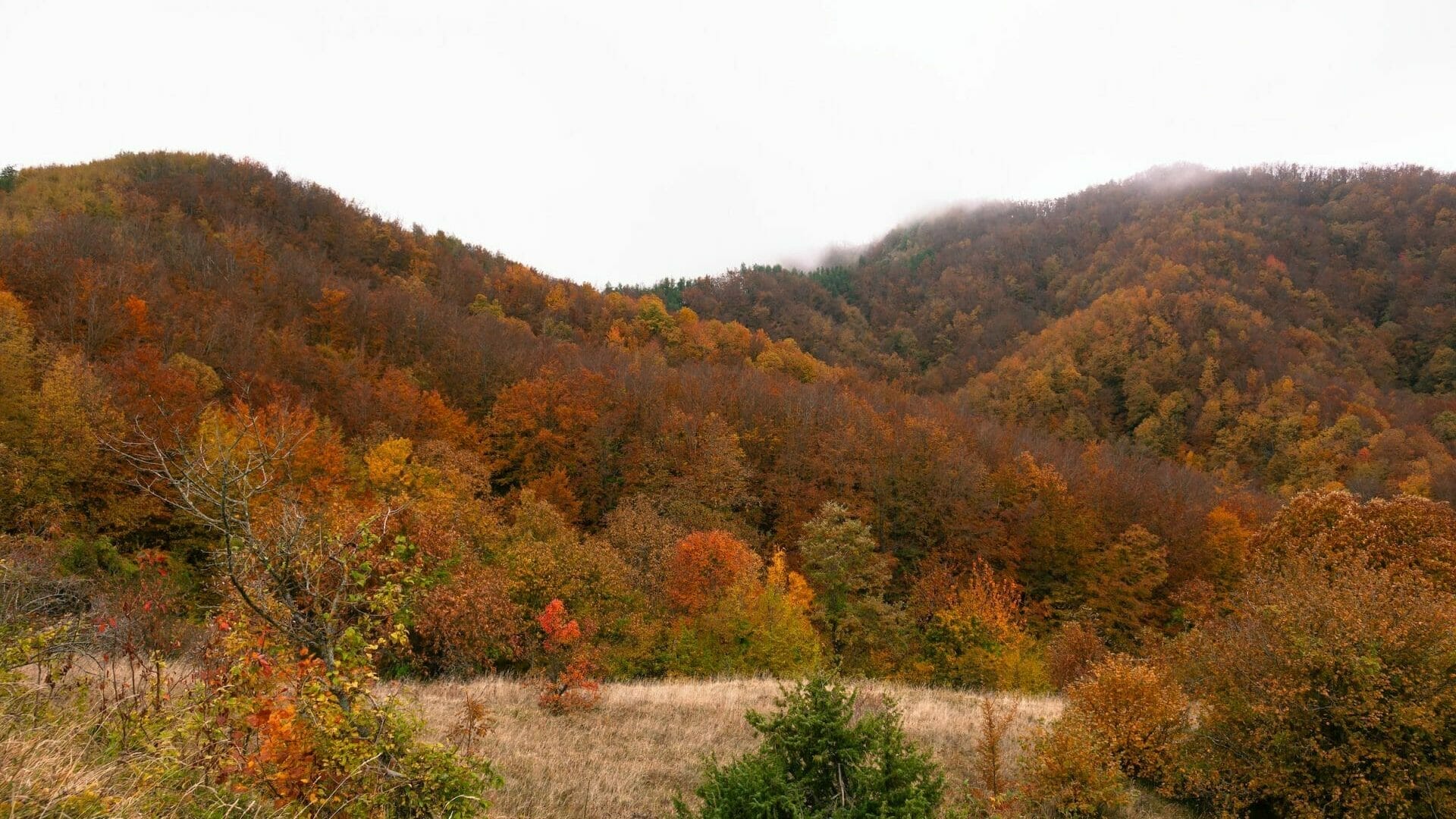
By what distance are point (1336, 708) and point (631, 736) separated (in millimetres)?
12987

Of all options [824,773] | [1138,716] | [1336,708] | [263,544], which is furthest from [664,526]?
[263,544]

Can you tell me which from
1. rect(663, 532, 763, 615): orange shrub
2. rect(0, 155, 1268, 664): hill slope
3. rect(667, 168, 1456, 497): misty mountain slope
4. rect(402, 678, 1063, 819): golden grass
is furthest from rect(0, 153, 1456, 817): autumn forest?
rect(667, 168, 1456, 497): misty mountain slope

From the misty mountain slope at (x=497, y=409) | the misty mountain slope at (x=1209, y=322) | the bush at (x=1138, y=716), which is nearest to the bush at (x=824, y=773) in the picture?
the bush at (x=1138, y=716)

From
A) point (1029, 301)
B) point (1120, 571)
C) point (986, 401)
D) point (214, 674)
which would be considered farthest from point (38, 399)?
point (1029, 301)

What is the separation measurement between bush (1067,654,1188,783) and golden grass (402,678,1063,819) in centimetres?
252

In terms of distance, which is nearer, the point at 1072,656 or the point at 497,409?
the point at 1072,656

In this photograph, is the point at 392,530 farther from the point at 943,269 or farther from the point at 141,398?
the point at 943,269

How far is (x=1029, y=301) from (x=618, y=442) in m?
142

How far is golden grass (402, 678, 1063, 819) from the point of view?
10633mm

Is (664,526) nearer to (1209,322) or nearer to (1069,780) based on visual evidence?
(1069,780)

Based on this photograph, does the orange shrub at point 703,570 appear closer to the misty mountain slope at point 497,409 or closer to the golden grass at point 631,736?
the misty mountain slope at point 497,409

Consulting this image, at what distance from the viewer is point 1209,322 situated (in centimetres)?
10462

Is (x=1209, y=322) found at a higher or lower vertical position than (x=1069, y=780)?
higher

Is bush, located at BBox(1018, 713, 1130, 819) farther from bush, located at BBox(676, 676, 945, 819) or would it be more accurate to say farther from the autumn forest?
bush, located at BBox(676, 676, 945, 819)
